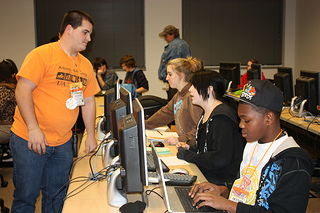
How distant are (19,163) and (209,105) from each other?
130 cm

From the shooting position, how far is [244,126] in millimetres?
1530

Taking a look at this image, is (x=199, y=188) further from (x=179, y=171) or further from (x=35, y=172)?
(x=35, y=172)

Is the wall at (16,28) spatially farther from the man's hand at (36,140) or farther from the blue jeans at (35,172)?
the man's hand at (36,140)

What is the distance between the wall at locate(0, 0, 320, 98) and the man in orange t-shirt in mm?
5512

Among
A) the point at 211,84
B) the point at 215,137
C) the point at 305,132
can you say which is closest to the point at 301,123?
the point at 305,132

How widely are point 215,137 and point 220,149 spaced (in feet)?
0.28

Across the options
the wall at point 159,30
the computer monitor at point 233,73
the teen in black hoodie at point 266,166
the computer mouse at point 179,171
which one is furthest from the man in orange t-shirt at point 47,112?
the wall at point 159,30

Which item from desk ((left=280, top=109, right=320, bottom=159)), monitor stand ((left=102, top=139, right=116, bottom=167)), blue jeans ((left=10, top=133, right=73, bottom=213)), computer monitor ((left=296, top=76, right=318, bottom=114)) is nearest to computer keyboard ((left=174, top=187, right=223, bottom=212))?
monitor stand ((left=102, top=139, right=116, bottom=167))

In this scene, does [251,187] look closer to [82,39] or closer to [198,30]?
[82,39]

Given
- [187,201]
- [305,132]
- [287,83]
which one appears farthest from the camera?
[287,83]

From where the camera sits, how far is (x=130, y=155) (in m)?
1.51

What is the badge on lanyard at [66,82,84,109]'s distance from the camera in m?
2.22

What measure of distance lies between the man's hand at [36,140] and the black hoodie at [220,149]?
92 cm

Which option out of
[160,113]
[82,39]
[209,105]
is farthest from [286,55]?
[82,39]
